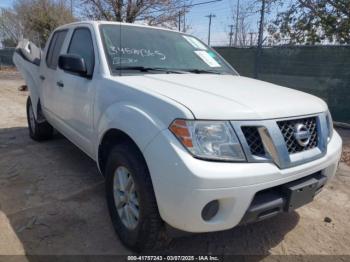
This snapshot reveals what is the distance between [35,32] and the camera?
28594mm

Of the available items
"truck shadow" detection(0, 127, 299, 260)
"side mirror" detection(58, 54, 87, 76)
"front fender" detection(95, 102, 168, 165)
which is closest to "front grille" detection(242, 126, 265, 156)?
"front fender" detection(95, 102, 168, 165)

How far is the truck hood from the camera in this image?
6.63 feet

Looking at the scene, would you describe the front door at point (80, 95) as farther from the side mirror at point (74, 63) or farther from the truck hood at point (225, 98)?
the truck hood at point (225, 98)

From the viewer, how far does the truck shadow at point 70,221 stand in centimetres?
254

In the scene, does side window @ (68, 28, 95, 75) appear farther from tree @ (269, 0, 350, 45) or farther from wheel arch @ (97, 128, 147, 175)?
tree @ (269, 0, 350, 45)

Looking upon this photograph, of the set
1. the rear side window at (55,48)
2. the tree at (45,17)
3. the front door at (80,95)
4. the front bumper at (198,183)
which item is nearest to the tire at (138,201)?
the front bumper at (198,183)

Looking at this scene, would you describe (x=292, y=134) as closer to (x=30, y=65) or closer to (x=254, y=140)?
(x=254, y=140)

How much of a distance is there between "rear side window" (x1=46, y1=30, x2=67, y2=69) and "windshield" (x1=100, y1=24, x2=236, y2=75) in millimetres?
1109

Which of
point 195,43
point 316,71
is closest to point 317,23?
point 316,71

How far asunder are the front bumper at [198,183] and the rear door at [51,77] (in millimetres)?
2315

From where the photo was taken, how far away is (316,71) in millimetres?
7223

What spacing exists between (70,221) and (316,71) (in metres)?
6.32

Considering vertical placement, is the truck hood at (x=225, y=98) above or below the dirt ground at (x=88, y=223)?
above

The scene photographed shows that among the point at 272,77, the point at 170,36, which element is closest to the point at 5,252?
the point at 170,36
